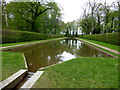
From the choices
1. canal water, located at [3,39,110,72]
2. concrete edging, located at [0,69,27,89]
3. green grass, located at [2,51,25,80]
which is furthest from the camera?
canal water, located at [3,39,110,72]

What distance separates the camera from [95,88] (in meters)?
2.00

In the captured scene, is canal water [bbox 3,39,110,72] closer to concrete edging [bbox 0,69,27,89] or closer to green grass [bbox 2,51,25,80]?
green grass [bbox 2,51,25,80]

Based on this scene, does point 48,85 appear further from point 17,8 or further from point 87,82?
point 17,8

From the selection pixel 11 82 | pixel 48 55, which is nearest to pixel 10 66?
pixel 11 82

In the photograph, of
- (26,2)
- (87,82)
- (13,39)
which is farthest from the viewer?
(26,2)

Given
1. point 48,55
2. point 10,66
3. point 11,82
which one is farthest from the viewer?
point 48,55

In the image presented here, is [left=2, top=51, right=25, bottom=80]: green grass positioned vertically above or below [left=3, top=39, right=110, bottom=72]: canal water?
above

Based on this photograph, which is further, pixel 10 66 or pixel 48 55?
pixel 48 55

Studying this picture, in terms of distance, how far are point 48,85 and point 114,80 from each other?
1938 millimetres

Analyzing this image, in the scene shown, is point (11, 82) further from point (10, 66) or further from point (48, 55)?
→ point (48, 55)

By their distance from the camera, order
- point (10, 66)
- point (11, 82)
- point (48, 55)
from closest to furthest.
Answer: point (11, 82) → point (10, 66) → point (48, 55)

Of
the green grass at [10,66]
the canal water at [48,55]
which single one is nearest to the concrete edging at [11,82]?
the green grass at [10,66]

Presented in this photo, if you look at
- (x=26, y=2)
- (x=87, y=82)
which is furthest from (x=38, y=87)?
(x=26, y=2)

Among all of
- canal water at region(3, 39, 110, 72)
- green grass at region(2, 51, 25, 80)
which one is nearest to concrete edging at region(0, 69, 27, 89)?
green grass at region(2, 51, 25, 80)
